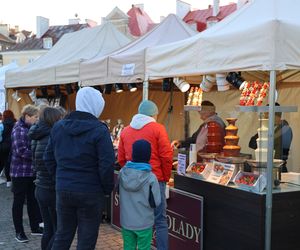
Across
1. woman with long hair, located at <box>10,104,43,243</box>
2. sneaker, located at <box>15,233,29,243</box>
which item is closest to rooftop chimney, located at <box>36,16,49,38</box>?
woman with long hair, located at <box>10,104,43,243</box>

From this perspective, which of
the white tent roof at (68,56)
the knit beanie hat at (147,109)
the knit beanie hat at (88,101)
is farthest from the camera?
the white tent roof at (68,56)

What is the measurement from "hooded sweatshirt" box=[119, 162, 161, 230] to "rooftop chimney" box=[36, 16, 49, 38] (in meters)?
47.8

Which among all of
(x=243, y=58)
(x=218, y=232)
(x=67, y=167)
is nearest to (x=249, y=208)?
(x=218, y=232)

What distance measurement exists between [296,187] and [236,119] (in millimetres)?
839

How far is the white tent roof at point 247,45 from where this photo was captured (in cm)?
358

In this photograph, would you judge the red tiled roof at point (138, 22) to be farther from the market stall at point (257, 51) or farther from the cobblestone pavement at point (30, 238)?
the market stall at point (257, 51)

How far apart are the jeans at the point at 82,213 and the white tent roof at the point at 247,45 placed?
5.61 ft

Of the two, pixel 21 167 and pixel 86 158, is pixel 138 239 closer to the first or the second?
pixel 86 158

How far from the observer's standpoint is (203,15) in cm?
3831

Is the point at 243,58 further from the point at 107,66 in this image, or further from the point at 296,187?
the point at 107,66

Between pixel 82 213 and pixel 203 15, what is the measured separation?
121 ft

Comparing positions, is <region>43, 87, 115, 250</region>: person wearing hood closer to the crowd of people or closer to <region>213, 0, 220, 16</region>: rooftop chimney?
the crowd of people

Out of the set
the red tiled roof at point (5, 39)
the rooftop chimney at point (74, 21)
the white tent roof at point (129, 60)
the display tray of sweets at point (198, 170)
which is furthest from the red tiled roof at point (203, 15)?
the display tray of sweets at point (198, 170)

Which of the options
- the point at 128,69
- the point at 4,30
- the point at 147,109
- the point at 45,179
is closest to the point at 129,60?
the point at 128,69
